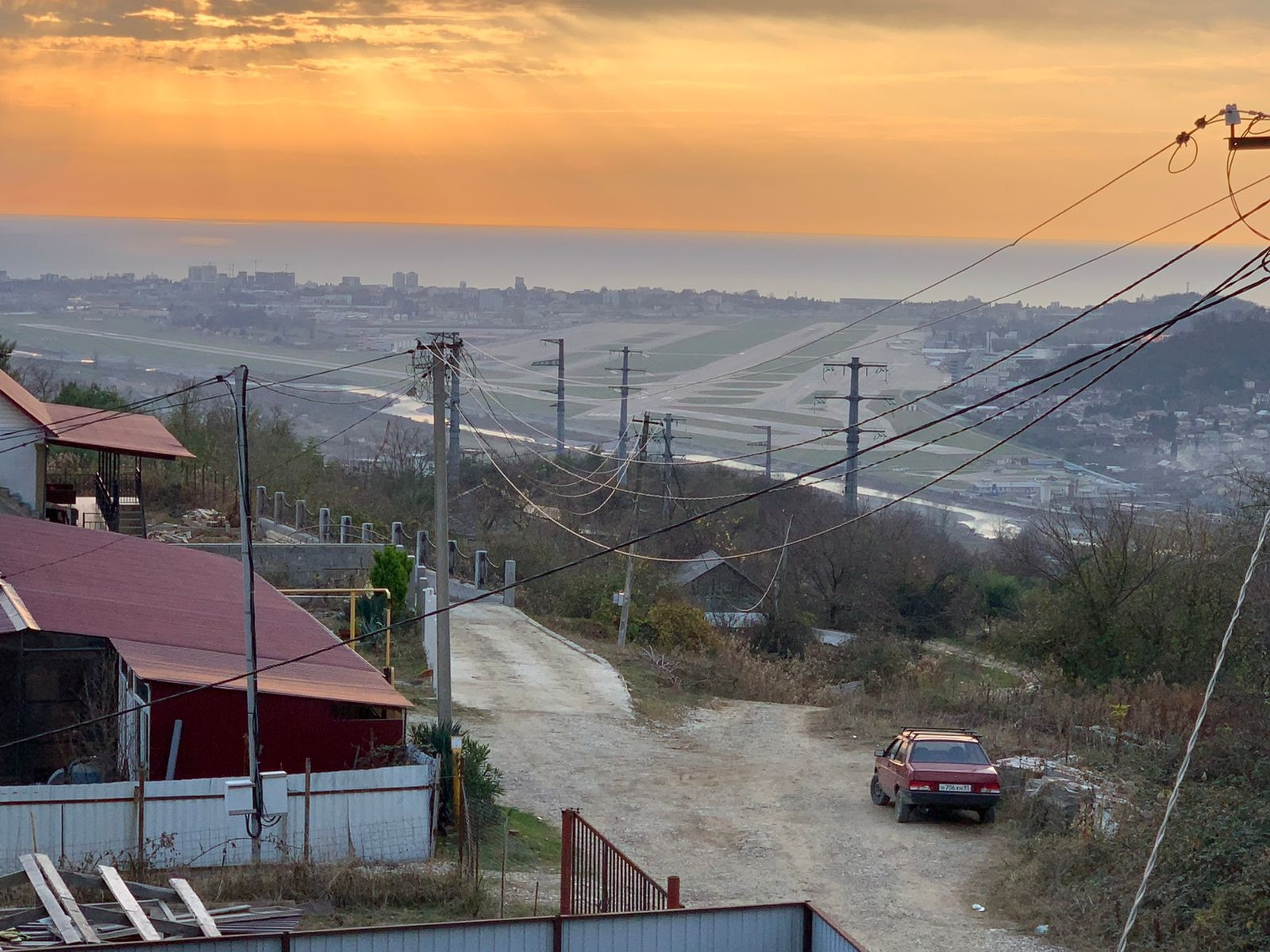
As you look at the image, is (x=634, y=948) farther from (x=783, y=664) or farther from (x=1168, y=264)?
(x=783, y=664)

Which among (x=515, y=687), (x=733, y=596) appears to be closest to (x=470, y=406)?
(x=733, y=596)

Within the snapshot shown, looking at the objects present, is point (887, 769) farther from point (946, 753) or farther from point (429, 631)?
point (429, 631)

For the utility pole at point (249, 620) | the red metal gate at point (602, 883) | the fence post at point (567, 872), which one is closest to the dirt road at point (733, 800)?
the red metal gate at point (602, 883)

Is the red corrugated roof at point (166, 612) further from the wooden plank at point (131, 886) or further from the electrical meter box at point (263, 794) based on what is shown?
the wooden plank at point (131, 886)

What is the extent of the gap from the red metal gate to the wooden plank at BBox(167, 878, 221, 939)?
9.88ft

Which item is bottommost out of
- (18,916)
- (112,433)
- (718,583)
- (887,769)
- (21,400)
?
(718,583)

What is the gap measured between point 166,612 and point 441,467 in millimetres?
5257

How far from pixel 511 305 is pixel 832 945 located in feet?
410

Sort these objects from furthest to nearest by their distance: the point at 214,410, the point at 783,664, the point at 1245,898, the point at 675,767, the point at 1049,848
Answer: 1. the point at 214,410
2. the point at 783,664
3. the point at 675,767
4. the point at 1049,848
5. the point at 1245,898

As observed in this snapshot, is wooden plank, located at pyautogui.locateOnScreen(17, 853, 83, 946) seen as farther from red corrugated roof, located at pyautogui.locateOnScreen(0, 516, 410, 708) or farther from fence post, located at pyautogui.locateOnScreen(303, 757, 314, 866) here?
red corrugated roof, located at pyautogui.locateOnScreen(0, 516, 410, 708)

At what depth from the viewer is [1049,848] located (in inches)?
653

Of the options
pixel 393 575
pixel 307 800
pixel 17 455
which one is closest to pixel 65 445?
pixel 17 455

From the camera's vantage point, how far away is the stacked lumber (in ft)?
37.2

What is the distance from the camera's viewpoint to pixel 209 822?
603 inches
